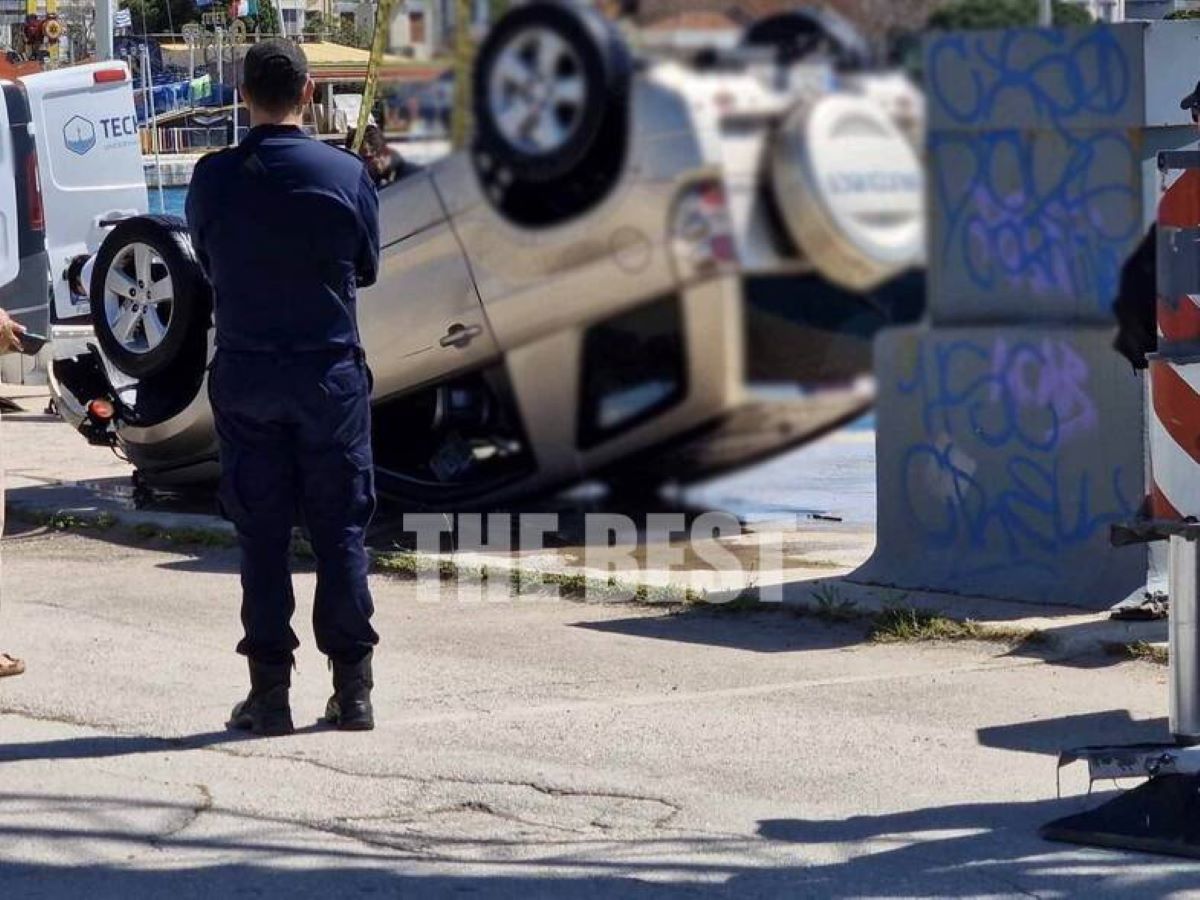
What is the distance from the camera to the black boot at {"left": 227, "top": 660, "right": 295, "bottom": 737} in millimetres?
6391

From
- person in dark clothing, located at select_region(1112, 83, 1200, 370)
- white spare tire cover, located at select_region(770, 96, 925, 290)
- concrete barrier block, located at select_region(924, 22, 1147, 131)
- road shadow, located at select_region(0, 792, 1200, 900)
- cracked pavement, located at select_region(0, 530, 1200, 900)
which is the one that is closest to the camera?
road shadow, located at select_region(0, 792, 1200, 900)

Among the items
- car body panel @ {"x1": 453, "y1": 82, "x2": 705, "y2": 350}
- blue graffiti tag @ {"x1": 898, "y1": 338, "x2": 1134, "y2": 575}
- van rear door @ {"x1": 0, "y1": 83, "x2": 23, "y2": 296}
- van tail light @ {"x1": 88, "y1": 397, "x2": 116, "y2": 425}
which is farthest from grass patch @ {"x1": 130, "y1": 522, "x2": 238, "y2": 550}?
van rear door @ {"x1": 0, "y1": 83, "x2": 23, "y2": 296}

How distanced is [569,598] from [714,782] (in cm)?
276

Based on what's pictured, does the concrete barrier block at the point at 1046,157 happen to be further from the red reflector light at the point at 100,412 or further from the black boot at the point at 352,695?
the red reflector light at the point at 100,412

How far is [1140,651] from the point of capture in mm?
7270

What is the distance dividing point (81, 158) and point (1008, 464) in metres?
9.84

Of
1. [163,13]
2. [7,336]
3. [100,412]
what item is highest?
[163,13]

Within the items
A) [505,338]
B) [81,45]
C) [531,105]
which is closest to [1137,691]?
[531,105]

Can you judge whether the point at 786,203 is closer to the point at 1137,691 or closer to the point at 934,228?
the point at 934,228

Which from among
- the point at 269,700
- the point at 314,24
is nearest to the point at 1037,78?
the point at 269,700

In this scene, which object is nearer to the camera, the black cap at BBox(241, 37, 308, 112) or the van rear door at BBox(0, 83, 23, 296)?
Result: the black cap at BBox(241, 37, 308, 112)

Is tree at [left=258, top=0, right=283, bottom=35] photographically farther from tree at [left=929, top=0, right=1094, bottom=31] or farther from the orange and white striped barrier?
the orange and white striped barrier

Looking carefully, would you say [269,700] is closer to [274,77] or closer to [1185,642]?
[274,77]

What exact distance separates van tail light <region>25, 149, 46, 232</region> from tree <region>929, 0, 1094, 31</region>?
30.3 ft
